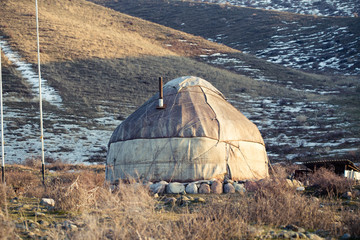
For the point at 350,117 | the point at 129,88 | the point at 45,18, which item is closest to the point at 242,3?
the point at 45,18

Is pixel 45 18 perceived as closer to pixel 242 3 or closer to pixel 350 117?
pixel 350 117

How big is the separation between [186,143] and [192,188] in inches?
49.7

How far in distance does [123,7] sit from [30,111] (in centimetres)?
5083

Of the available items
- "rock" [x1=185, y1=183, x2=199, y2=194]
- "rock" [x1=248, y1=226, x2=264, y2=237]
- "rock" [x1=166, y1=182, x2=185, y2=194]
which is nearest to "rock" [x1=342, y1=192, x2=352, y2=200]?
"rock" [x1=185, y1=183, x2=199, y2=194]

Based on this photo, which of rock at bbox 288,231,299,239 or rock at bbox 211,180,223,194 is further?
rock at bbox 211,180,223,194

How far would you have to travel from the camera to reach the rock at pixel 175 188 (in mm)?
9336

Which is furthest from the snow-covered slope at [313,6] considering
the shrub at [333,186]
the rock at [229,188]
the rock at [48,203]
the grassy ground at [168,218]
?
the rock at [48,203]

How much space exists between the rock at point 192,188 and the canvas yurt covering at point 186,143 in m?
0.47

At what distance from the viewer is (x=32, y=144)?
20.1m

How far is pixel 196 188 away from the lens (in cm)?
943

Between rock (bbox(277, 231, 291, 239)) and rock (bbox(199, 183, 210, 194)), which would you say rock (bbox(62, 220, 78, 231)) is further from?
rock (bbox(199, 183, 210, 194))

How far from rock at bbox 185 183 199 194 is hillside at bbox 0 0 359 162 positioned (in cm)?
887

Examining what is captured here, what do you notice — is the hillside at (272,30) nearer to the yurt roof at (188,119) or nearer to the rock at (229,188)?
the yurt roof at (188,119)

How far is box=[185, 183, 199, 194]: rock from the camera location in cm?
939
